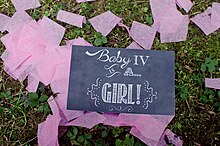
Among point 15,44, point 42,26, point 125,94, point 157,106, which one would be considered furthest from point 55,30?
point 157,106

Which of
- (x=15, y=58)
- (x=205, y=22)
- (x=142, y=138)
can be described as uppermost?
(x=205, y=22)

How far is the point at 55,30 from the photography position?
1559mm

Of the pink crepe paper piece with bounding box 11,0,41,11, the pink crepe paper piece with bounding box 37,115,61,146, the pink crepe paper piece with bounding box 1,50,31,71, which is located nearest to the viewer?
the pink crepe paper piece with bounding box 37,115,61,146

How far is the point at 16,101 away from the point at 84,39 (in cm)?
35

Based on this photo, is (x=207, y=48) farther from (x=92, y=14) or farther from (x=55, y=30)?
(x=55, y=30)

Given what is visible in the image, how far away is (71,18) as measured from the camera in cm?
158

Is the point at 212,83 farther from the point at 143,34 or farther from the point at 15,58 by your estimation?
the point at 15,58

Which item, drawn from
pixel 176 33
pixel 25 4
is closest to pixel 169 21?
pixel 176 33

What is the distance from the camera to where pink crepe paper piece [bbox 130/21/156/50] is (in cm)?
154

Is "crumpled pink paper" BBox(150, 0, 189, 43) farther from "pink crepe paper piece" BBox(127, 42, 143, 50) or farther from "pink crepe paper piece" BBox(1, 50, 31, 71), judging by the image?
"pink crepe paper piece" BBox(1, 50, 31, 71)

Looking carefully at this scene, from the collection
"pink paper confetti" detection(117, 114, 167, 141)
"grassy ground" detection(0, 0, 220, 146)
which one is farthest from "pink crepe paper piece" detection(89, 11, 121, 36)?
"pink paper confetti" detection(117, 114, 167, 141)

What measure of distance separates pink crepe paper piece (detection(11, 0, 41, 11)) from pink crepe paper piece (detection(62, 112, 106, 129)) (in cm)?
50

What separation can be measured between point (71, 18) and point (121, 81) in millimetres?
350

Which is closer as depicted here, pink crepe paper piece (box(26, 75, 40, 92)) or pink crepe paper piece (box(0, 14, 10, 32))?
pink crepe paper piece (box(26, 75, 40, 92))
